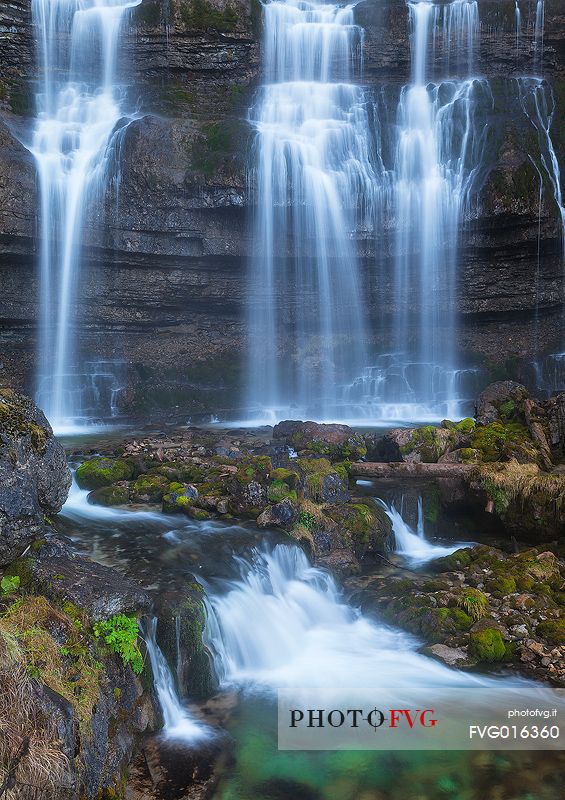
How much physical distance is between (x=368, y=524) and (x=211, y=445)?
542 centimetres

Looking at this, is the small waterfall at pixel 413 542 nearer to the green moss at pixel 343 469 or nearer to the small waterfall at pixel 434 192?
the green moss at pixel 343 469

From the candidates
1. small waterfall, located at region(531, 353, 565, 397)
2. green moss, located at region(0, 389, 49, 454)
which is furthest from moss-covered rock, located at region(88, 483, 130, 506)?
small waterfall, located at region(531, 353, 565, 397)

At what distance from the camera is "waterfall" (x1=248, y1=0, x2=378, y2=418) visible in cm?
2234

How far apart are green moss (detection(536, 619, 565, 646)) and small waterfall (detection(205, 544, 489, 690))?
1074 mm

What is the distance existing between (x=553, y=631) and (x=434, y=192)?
59.1 feet

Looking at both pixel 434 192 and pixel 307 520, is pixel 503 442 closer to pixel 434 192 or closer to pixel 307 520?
pixel 307 520

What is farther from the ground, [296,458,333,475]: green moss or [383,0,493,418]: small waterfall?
[383,0,493,418]: small waterfall

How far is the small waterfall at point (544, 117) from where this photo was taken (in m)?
21.8

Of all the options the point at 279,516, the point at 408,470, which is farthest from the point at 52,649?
the point at 408,470

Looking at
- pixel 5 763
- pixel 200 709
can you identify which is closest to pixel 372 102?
pixel 200 709

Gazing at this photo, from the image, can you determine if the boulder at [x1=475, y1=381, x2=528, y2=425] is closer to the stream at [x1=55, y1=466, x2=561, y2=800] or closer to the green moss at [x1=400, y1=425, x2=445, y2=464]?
the green moss at [x1=400, y1=425, x2=445, y2=464]

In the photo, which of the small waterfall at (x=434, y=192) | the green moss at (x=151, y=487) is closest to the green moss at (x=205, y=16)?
the small waterfall at (x=434, y=192)

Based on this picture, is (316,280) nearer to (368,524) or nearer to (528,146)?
(528,146)

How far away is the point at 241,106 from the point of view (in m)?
23.8
